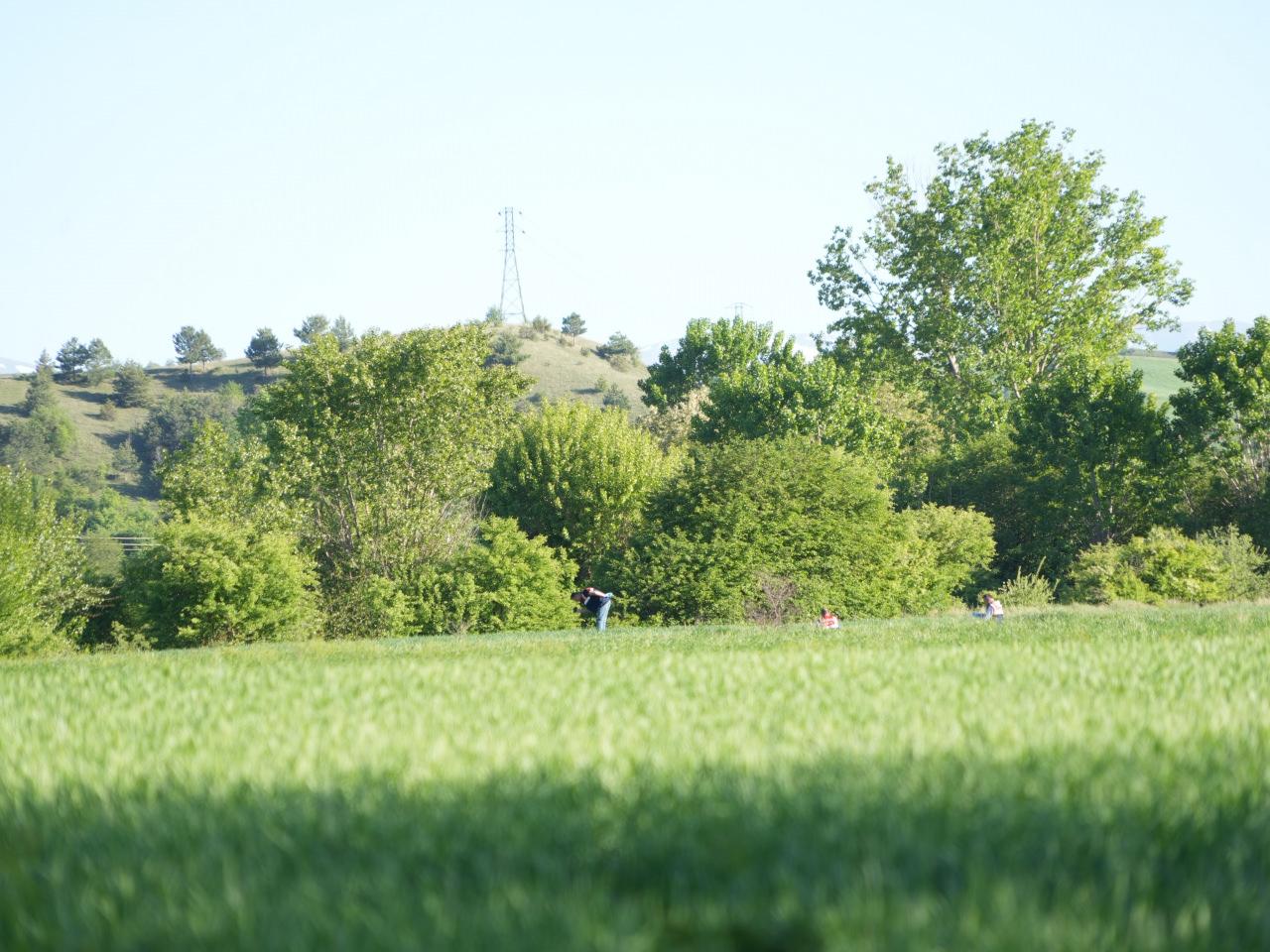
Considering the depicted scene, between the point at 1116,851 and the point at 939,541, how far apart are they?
155 feet

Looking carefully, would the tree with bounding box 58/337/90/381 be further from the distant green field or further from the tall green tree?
the distant green field

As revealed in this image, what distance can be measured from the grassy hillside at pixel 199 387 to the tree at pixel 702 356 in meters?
47.5

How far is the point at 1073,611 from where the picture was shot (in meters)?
29.8

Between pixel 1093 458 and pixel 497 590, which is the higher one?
pixel 1093 458

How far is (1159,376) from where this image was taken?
142000mm

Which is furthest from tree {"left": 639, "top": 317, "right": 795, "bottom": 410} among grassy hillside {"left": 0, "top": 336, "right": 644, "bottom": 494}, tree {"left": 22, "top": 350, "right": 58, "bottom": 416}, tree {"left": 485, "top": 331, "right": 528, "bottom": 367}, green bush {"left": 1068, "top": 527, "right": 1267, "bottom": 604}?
tree {"left": 22, "top": 350, "right": 58, "bottom": 416}

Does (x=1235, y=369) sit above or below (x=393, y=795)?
above

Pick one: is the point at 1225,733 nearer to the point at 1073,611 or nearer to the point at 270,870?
the point at 270,870

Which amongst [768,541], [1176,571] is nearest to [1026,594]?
[1176,571]

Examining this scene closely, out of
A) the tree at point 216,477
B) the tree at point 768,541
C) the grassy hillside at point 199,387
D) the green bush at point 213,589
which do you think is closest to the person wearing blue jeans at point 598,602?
the tree at point 768,541

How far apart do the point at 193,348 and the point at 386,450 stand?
134758 millimetres

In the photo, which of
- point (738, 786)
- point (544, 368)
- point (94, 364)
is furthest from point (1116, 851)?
point (94, 364)

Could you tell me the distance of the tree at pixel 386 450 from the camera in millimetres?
47656

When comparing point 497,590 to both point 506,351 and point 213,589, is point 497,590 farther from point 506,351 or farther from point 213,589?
point 506,351
